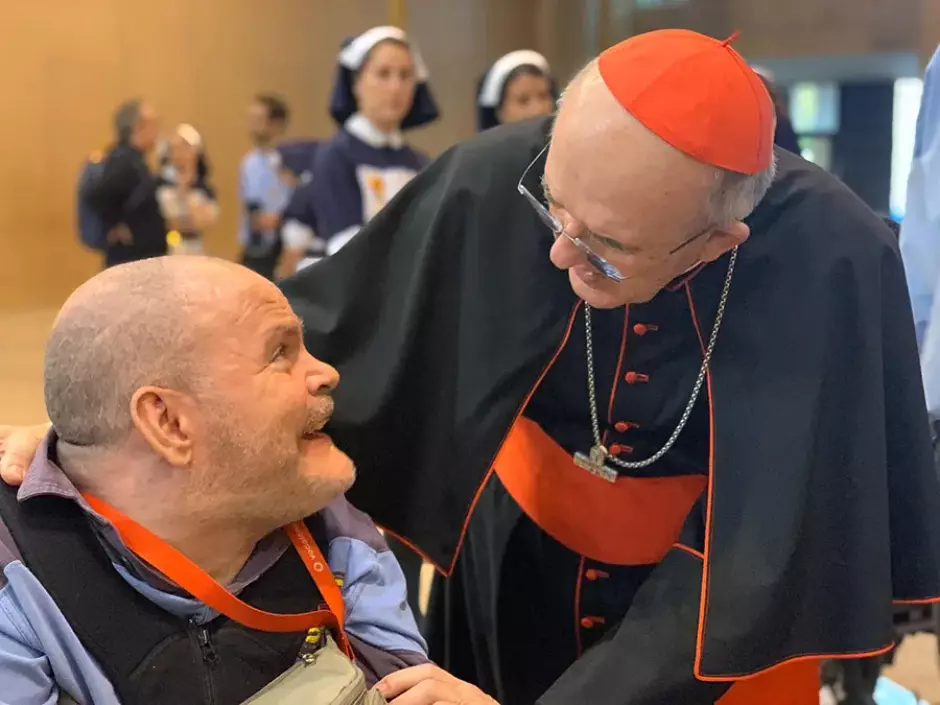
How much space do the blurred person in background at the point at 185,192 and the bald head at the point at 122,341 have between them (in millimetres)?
4514

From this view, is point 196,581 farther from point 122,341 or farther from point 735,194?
point 735,194

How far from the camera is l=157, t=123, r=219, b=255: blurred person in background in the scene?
228 inches

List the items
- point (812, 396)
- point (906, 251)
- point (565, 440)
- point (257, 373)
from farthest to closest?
point (906, 251)
point (565, 440)
point (812, 396)
point (257, 373)

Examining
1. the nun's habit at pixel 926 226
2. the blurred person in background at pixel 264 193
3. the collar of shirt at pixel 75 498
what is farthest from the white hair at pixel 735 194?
the blurred person in background at pixel 264 193

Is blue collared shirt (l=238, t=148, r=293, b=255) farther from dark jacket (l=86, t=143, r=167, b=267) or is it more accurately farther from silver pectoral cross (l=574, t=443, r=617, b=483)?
silver pectoral cross (l=574, t=443, r=617, b=483)

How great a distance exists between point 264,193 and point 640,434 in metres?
4.79

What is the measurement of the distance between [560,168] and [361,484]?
600mm

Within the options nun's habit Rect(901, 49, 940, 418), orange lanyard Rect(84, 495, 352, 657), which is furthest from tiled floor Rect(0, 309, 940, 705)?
nun's habit Rect(901, 49, 940, 418)

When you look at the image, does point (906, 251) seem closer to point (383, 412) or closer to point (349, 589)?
point (383, 412)

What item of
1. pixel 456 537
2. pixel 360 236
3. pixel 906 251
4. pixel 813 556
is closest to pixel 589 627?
pixel 456 537

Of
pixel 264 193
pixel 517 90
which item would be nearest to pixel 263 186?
pixel 264 193

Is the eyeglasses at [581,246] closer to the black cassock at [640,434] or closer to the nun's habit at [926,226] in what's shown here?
the black cassock at [640,434]

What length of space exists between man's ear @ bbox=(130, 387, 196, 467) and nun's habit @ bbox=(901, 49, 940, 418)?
1182 millimetres

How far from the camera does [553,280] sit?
153 centimetres
